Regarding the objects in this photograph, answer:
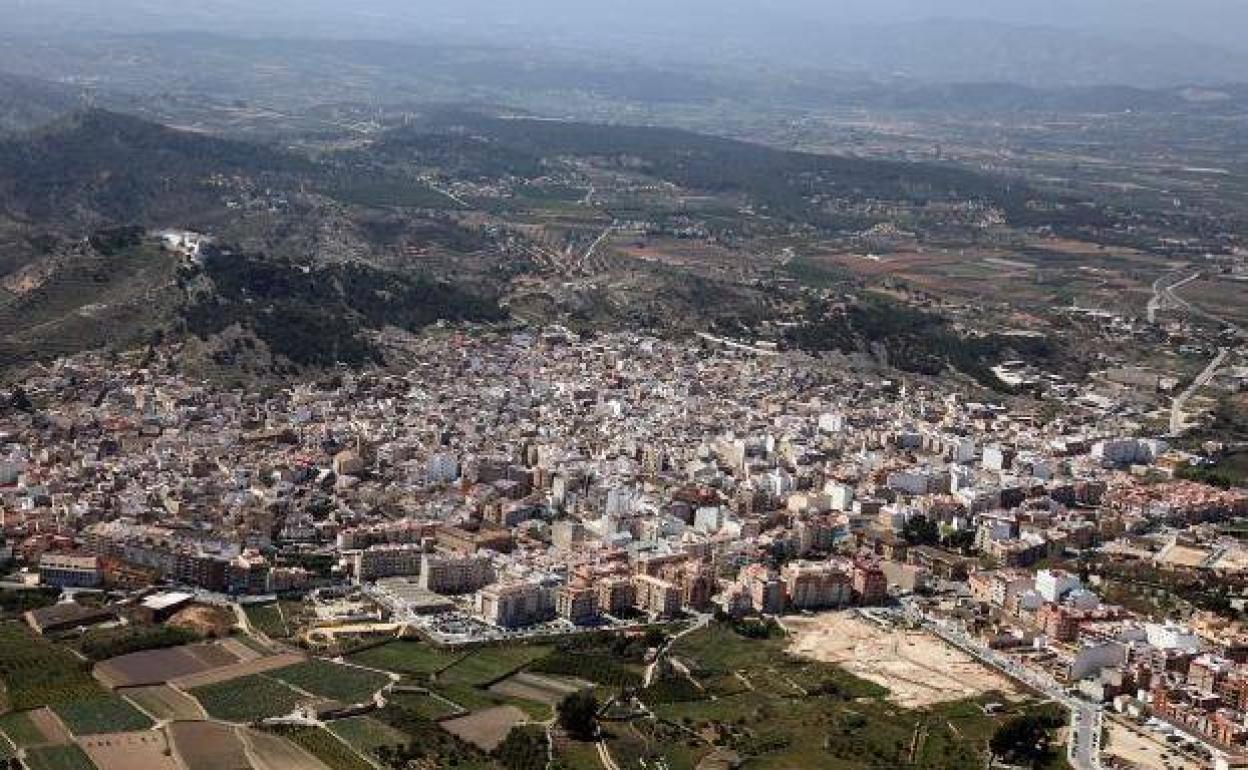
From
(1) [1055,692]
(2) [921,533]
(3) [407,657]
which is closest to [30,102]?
(2) [921,533]

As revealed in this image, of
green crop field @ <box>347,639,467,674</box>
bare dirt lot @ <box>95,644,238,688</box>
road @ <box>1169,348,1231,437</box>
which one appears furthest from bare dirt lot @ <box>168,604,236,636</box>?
road @ <box>1169,348,1231,437</box>

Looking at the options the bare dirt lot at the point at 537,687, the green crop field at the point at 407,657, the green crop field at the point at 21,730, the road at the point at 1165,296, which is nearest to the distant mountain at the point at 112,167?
the road at the point at 1165,296

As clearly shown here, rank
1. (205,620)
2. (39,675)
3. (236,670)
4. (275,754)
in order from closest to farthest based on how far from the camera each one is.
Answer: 1. (275,754)
2. (39,675)
3. (236,670)
4. (205,620)

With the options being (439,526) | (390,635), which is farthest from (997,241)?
A: (390,635)

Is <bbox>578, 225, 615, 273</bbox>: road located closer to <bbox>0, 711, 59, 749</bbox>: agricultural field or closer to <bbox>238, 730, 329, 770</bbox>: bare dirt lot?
<bbox>238, 730, 329, 770</bbox>: bare dirt lot

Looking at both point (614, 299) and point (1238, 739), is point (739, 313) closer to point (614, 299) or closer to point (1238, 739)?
point (614, 299)

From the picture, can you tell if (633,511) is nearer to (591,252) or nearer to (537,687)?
(537,687)

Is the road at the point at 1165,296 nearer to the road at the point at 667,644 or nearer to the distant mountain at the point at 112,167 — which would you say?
the road at the point at 667,644
